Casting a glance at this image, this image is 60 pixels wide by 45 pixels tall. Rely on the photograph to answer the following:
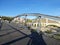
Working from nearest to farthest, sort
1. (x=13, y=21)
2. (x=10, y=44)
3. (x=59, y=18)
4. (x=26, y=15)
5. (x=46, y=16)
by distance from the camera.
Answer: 1. (x=10, y=44)
2. (x=59, y=18)
3. (x=46, y=16)
4. (x=26, y=15)
5. (x=13, y=21)

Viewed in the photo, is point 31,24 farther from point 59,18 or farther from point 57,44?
point 57,44

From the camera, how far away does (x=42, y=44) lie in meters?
4.63

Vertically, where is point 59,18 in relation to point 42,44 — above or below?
above

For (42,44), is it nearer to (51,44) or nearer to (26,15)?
(51,44)

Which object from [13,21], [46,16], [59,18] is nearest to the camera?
[59,18]

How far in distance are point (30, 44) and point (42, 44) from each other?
396mm

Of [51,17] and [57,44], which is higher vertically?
[51,17]

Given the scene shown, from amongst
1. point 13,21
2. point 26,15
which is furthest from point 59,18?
point 13,21

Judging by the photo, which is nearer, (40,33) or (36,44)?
(36,44)

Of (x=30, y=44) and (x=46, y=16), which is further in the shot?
(x=46, y=16)

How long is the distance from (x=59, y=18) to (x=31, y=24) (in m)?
3.79

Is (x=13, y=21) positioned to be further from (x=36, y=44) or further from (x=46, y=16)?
(x=36, y=44)

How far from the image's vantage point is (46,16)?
19.9 ft

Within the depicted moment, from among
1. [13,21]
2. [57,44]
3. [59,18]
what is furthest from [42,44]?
[13,21]
